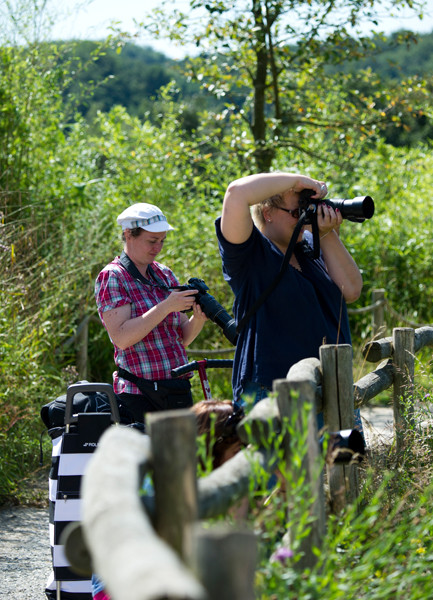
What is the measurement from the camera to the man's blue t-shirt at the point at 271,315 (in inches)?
105

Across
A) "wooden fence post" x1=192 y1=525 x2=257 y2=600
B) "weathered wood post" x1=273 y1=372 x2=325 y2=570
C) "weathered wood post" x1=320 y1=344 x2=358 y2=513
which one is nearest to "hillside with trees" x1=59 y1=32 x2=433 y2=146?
"weathered wood post" x1=320 y1=344 x2=358 y2=513

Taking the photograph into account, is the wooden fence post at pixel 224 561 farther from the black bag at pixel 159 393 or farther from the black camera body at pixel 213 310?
the black bag at pixel 159 393

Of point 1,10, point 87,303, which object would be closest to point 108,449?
point 87,303

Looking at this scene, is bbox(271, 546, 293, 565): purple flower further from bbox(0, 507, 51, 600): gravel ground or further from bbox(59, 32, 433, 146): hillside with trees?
bbox(59, 32, 433, 146): hillside with trees

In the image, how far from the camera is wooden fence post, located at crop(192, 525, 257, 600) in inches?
40.4

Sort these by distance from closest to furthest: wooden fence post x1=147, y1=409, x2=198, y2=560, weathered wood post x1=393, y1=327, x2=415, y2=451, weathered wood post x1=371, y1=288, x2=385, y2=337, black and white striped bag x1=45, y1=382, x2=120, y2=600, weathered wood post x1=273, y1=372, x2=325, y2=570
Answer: wooden fence post x1=147, y1=409, x2=198, y2=560
weathered wood post x1=273, y1=372, x2=325, y2=570
black and white striped bag x1=45, y1=382, x2=120, y2=600
weathered wood post x1=393, y1=327, x2=415, y2=451
weathered wood post x1=371, y1=288, x2=385, y2=337

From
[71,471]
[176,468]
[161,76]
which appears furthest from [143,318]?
[161,76]

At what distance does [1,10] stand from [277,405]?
21.3 ft

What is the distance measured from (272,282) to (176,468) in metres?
1.45

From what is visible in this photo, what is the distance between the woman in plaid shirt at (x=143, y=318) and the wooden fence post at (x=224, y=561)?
2.12 metres

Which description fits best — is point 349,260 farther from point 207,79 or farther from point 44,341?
point 207,79

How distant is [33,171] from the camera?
7215 mm

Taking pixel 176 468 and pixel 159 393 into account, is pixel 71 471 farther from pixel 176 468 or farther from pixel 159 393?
pixel 176 468

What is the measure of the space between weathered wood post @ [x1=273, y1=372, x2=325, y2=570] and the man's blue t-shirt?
0.80m
